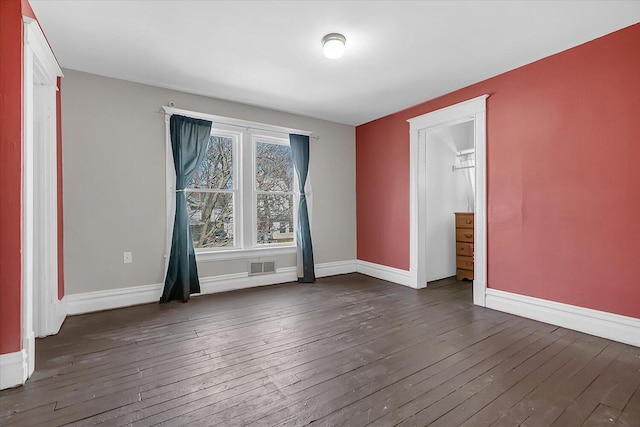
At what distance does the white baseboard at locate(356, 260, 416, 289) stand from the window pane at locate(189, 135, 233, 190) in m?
2.48

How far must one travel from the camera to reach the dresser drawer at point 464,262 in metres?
4.48

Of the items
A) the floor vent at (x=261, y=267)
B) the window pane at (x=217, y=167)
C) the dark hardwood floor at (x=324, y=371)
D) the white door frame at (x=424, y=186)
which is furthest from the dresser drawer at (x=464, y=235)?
the window pane at (x=217, y=167)

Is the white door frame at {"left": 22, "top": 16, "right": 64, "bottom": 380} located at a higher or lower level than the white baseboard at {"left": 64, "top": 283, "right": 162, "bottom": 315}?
higher

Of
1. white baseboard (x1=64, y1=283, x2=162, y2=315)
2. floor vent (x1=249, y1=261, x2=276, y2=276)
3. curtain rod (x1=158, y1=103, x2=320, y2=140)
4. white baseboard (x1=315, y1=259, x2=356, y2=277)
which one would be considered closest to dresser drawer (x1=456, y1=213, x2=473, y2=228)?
white baseboard (x1=315, y1=259, x2=356, y2=277)

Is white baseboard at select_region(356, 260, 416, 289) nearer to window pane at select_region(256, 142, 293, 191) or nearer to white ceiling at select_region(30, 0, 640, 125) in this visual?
window pane at select_region(256, 142, 293, 191)

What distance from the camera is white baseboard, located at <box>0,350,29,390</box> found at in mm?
1863

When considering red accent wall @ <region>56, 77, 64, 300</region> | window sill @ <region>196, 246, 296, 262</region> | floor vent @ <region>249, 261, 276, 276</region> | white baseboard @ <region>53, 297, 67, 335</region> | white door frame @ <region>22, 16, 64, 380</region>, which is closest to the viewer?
white door frame @ <region>22, 16, 64, 380</region>

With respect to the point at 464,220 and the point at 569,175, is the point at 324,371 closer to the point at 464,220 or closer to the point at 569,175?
the point at 569,175

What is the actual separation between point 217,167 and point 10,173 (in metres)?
2.30

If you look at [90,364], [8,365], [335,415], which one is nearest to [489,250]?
[335,415]

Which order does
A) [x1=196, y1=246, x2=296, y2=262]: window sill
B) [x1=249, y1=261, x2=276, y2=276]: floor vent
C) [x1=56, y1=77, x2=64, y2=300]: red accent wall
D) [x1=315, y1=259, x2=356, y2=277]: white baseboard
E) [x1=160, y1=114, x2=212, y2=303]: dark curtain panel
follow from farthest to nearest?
1. [x1=315, y1=259, x2=356, y2=277]: white baseboard
2. [x1=249, y1=261, x2=276, y2=276]: floor vent
3. [x1=196, y1=246, x2=296, y2=262]: window sill
4. [x1=160, y1=114, x2=212, y2=303]: dark curtain panel
5. [x1=56, y1=77, x2=64, y2=300]: red accent wall

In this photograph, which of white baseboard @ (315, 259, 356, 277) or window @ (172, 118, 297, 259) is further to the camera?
white baseboard @ (315, 259, 356, 277)

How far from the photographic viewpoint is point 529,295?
10.1 ft

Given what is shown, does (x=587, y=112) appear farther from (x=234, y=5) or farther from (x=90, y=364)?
(x=90, y=364)
